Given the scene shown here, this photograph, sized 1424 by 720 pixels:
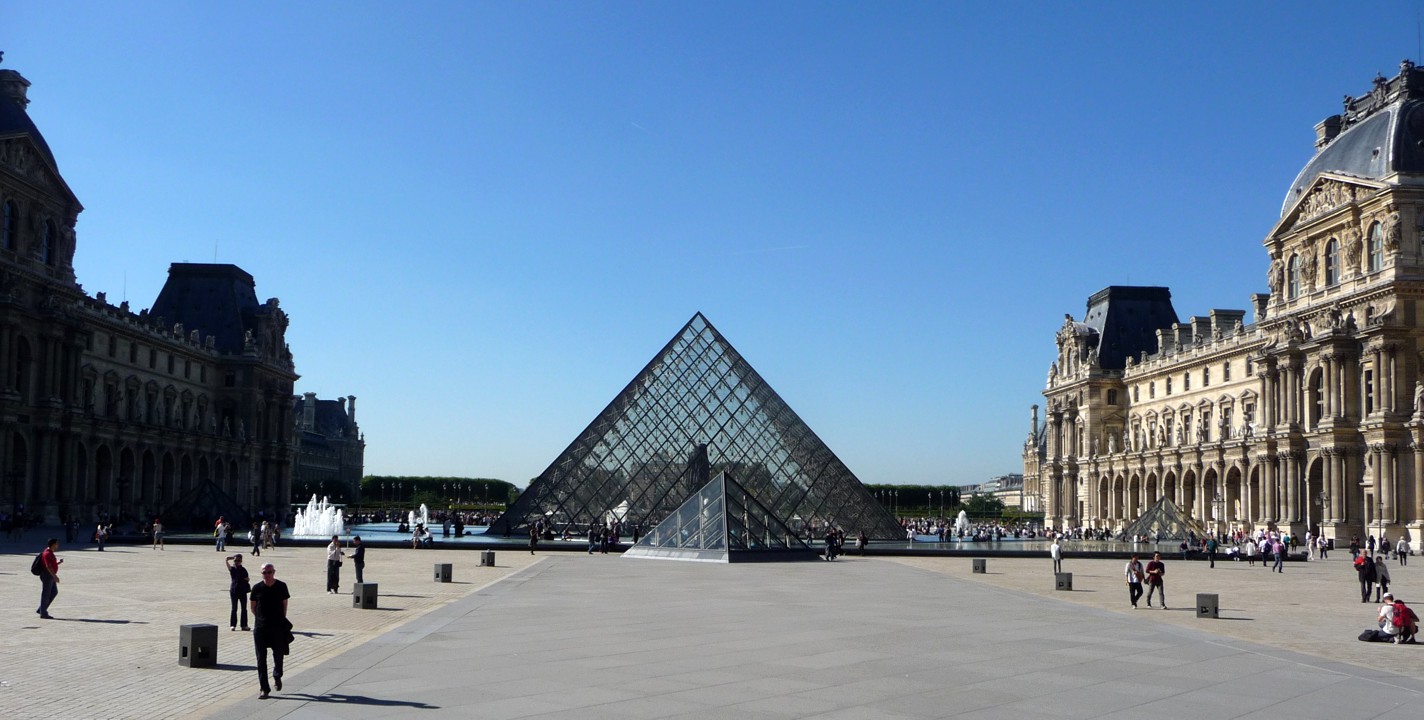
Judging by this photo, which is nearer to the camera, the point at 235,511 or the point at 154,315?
the point at 235,511

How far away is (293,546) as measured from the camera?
35.2 metres

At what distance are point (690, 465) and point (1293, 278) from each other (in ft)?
78.8

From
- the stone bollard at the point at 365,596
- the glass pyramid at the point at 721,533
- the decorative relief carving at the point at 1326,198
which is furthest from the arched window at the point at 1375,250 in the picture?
the stone bollard at the point at 365,596

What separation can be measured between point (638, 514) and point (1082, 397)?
127ft

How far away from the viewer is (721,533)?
28797mm

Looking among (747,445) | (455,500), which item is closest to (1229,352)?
(747,445)

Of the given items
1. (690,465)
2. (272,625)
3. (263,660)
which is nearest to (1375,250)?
(690,465)

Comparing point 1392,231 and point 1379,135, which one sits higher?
point 1379,135

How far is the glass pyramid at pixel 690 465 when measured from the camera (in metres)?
37.7

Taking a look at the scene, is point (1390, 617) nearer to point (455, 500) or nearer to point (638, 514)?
point (638, 514)

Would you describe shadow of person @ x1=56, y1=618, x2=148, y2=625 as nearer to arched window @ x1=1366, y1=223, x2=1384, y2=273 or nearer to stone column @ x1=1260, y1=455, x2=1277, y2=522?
arched window @ x1=1366, y1=223, x2=1384, y2=273

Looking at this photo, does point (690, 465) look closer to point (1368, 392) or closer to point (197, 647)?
point (1368, 392)

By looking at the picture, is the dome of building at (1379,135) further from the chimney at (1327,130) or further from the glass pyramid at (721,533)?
the glass pyramid at (721,533)

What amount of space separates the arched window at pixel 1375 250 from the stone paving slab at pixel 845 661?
2590cm
